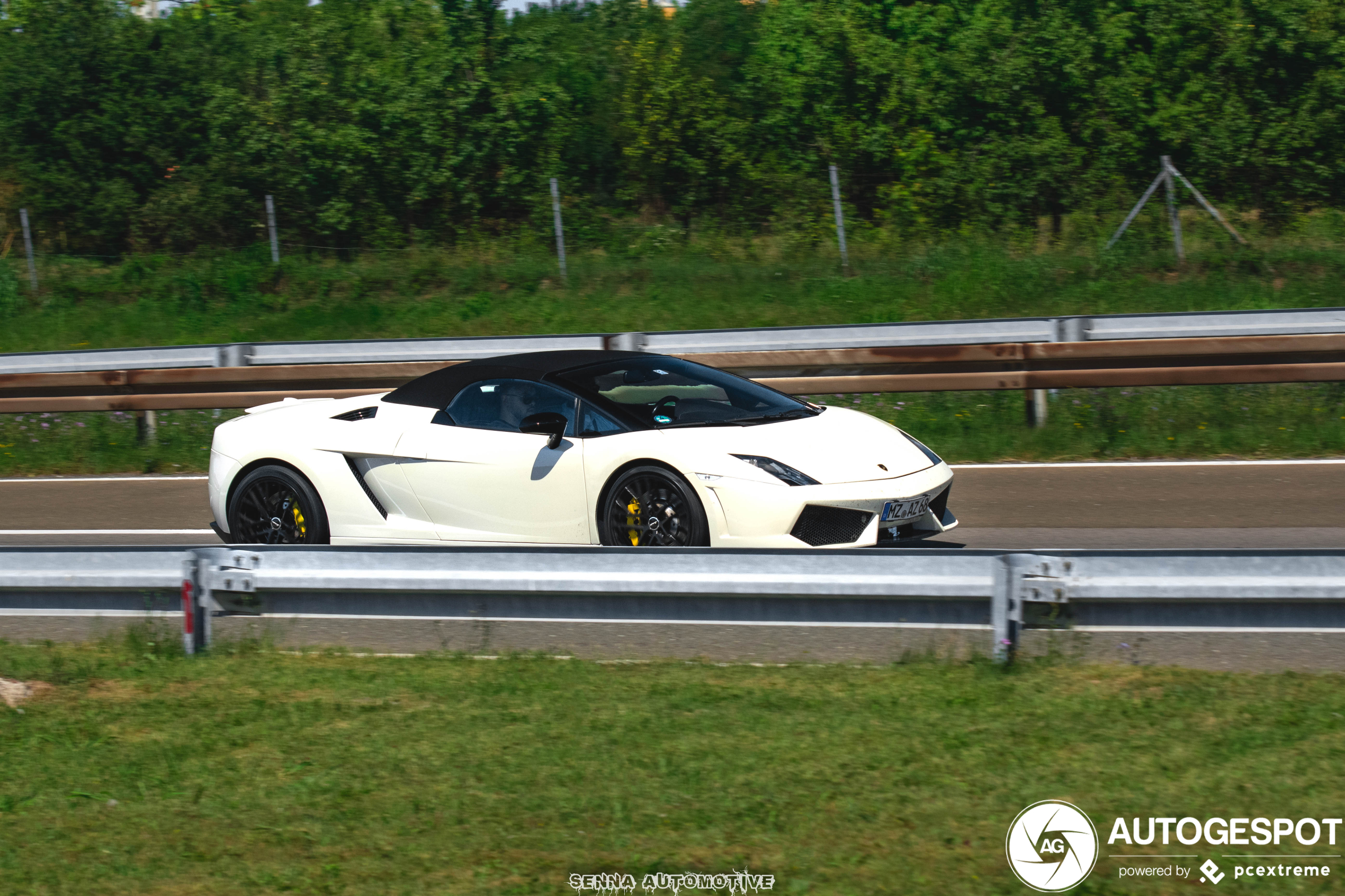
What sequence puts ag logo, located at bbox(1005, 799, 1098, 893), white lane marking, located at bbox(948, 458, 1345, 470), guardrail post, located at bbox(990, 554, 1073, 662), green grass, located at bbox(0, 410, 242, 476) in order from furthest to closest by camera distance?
1. green grass, located at bbox(0, 410, 242, 476)
2. white lane marking, located at bbox(948, 458, 1345, 470)
3. guardrail post, located at bbox(990, 554, 1073, 662)
4. ag logo, located at bbox(1005, 799, 1098, 893)

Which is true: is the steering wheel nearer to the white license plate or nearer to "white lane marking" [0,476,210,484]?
the white license plate

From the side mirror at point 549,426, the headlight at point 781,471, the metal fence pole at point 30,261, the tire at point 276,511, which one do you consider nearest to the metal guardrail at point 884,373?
the tire at point 276,511


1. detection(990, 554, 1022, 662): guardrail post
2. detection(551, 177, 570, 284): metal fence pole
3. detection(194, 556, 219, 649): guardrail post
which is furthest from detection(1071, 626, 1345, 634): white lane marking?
detection(551, 177, 570, 284): metal fence pole

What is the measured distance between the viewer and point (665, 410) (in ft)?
25.4

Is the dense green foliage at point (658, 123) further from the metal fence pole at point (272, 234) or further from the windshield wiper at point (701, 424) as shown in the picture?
the windshield wiper at point (701, 424)

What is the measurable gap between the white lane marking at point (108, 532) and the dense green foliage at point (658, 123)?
13162 millimetres

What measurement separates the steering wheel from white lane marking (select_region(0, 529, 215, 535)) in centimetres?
398

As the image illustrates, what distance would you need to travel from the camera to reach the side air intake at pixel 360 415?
8273 millimetres

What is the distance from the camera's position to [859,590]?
557 centimetres

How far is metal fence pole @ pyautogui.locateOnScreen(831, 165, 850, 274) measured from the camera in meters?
20.1

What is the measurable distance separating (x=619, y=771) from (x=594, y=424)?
3263 millimetres

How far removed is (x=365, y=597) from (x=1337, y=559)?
154 inches

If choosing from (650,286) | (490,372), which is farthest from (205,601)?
(650,286)

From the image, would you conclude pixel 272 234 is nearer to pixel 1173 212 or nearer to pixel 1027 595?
pixel 1173 212
